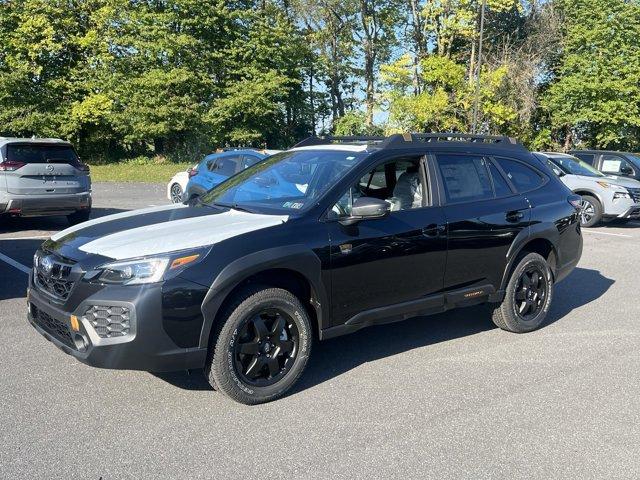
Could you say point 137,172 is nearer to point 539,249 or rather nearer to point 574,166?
point 574,166

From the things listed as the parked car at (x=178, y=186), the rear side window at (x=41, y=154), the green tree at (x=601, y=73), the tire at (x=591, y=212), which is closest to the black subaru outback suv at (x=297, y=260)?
the rear side window at (x=41, y=154)

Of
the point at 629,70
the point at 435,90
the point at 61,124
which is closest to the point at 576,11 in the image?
the point at 629,70

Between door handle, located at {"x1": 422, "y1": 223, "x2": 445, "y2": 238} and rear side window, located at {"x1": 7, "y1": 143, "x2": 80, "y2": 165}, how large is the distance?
8090 mm

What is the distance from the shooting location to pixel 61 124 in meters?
36.1

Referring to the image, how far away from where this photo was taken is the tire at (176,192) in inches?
661

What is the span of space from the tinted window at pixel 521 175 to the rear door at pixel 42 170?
26.1 feet

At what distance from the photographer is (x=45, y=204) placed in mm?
10305

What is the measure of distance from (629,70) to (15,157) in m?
33.0

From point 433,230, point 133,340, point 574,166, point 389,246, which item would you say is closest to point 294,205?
point 389,246

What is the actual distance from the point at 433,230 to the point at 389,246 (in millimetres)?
505

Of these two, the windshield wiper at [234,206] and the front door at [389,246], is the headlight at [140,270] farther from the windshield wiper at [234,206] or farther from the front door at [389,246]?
the front door at [389,246]

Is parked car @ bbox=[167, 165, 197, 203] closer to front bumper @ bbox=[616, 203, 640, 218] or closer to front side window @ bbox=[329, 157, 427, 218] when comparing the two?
front bumper @ bbox=[616, 203, 640, 218]

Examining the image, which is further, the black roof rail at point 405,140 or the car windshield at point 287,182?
the black roof rail at point 405,140


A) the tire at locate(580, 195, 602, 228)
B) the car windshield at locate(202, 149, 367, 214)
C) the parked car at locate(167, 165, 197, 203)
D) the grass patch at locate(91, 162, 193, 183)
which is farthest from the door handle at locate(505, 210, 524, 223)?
the grass patch at locate(91, 162, 193, 183)
